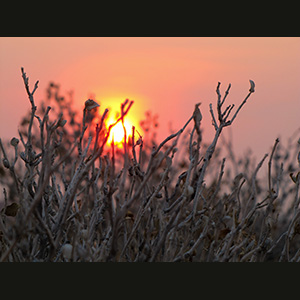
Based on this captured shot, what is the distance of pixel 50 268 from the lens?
1.61 metres

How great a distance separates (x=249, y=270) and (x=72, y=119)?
8223 mm

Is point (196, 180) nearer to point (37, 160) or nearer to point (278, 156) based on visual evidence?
point (37, 160)

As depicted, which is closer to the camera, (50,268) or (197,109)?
(50,268)

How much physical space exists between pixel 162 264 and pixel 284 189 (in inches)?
214

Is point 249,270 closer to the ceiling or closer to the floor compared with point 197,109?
closer to the floor

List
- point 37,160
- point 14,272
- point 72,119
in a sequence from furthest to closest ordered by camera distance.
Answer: point 72,119 → point 37,160 → point 14,272

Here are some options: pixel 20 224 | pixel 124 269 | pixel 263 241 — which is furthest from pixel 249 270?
pixel 263 241

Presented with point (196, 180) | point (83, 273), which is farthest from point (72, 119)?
point (83, 273)

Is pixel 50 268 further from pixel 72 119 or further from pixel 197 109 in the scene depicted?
pixel 72 119

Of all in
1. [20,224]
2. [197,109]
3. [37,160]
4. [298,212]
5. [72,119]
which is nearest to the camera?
[20,224]

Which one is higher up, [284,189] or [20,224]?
[20,224]

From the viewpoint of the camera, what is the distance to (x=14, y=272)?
1606mm

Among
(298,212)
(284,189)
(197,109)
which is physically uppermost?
(197,109)

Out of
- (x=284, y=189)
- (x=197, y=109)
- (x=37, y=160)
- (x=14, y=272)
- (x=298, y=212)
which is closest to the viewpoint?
(x=14, y=272)
